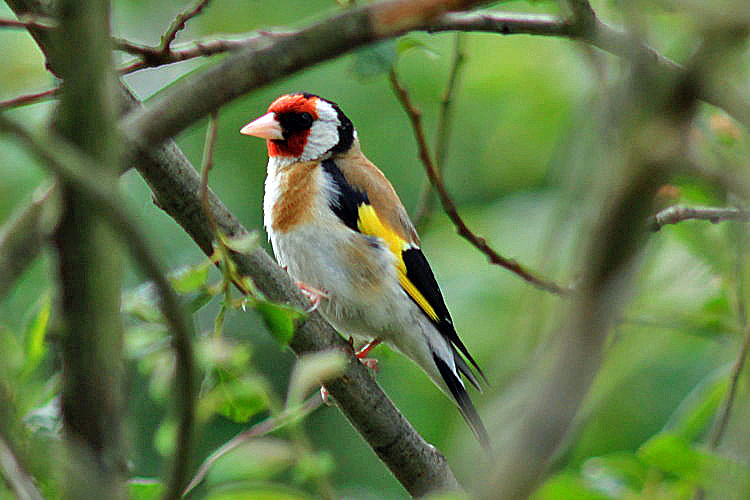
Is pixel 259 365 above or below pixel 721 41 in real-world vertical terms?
below

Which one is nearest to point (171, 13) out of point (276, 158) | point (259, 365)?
point (259, 365)

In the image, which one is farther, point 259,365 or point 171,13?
point 171,13

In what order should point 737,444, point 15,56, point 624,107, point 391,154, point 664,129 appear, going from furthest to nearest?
point 391,154 → point 15,56 → point 737,444 → point 624,107 → point 664,129

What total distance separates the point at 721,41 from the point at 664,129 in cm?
10

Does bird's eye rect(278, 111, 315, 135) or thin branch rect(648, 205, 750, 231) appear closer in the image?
thin branch rect(648, 205, 750, 231)

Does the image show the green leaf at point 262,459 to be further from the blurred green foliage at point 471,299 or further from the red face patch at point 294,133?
the red face patch at point 294,133

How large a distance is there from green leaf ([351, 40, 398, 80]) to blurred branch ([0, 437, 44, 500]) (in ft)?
3.80

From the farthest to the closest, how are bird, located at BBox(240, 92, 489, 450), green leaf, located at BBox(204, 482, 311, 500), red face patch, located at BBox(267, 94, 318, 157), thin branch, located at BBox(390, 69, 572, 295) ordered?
red face patch, located at BBox(267, 94, 318, 157) → bird, located at BBox(240, 92, 489, 450) → thin branch, located at BBox(390, 69, 572, 295) → green leaf, located at BBox(204, 482, 311, 500)

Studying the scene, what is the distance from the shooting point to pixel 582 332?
813 mm

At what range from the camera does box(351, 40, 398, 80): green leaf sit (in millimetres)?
2102

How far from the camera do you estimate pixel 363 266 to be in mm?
3566

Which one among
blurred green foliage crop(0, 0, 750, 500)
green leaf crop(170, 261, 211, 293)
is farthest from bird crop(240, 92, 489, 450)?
green leaf crop(170, 261, 211, 293)

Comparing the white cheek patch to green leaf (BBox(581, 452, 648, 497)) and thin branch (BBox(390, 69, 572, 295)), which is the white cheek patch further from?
green leaf (BBox(581, 452, 648, 497))

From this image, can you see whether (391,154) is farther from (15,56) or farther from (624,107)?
(624,107)
